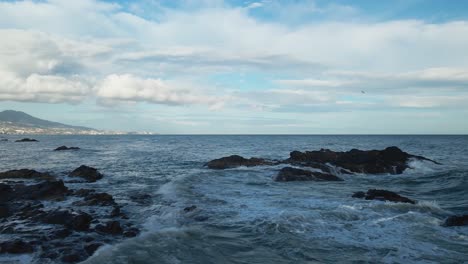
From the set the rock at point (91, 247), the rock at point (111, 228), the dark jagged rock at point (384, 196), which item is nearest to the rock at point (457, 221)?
the dark jagged rock at point (384, 196)

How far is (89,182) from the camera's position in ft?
106

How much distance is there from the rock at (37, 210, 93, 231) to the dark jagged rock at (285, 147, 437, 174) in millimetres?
29098

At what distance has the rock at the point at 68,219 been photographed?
16.7 metres

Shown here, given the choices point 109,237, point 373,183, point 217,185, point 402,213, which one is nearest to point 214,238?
Result: point 109,237

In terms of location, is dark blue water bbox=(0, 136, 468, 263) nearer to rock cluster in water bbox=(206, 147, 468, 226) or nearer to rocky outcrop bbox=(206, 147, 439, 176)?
rock cluster in water bbox=(206, 147, 468, 226)

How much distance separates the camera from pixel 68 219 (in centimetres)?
1744

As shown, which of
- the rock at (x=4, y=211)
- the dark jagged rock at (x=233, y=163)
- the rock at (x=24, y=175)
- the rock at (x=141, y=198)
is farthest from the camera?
the dark jagged rock at (x=233, y=163)

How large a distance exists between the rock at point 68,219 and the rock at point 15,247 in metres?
2.67

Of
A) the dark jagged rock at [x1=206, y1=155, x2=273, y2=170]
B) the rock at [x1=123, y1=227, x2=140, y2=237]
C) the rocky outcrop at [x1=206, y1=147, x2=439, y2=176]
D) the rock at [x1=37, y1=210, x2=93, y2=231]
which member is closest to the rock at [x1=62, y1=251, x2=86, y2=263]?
the rock at [x1=123, y1=227, x2=140, y2=237]

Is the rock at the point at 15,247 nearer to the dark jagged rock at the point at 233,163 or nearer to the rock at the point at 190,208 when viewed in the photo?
the rock at the point at 190,208

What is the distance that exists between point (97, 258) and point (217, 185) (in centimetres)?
1822

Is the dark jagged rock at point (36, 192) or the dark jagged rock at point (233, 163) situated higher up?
the dark jagged rock at point (233, 163)

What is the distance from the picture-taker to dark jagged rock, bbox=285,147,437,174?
4153 centimetres

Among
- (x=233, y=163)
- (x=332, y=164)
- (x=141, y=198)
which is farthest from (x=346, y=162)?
(x=141, y=198)
